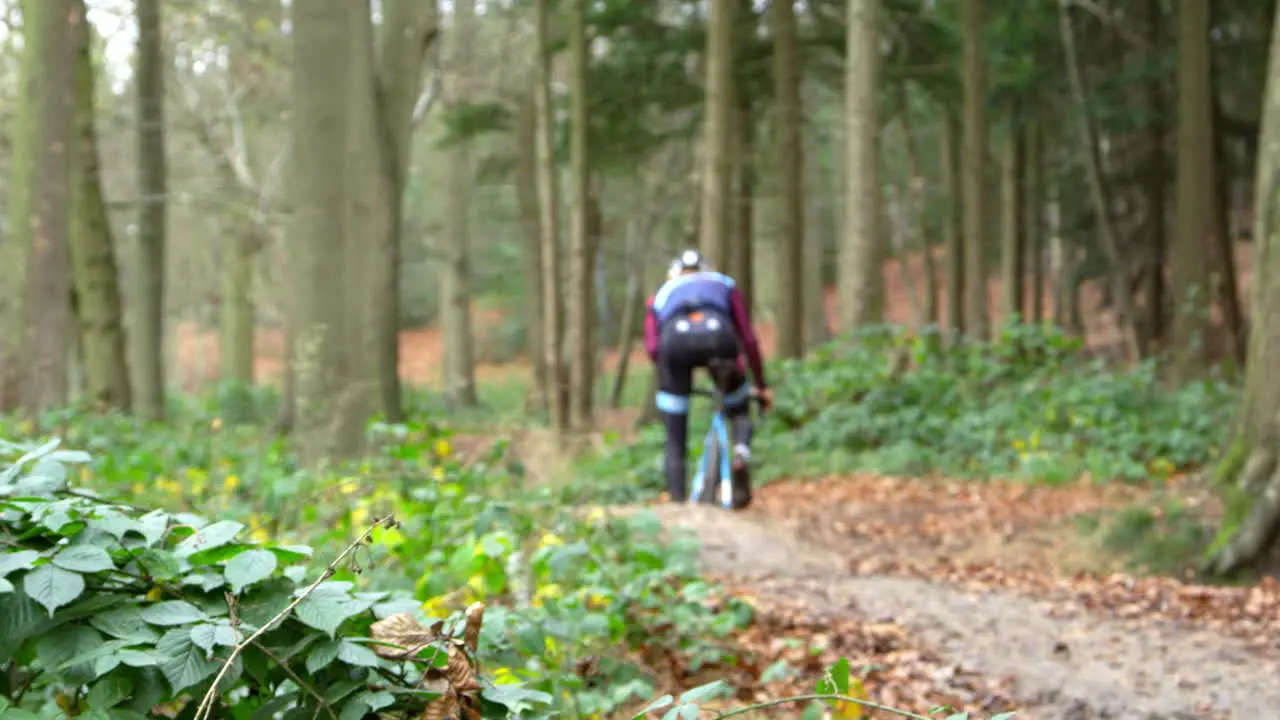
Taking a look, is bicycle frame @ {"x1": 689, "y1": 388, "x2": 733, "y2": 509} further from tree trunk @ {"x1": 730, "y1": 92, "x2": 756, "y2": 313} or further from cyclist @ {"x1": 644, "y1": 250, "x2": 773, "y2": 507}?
tree trunk @ {"x1": 730, "y1": 92, "x2": 756, "y2": 313}

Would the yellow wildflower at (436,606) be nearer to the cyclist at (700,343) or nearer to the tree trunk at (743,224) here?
the cyclist at (700,343)

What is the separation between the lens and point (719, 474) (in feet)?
31.2

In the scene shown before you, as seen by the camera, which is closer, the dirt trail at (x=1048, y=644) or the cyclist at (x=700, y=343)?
the dirt trail at (x=1048, y=644)

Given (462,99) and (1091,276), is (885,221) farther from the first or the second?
(462,99)

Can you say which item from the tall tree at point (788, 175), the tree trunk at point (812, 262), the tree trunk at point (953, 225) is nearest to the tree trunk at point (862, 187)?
the tall tree at point (788, 175)

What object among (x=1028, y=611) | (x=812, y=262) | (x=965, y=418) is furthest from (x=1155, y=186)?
(x=812, y=262)

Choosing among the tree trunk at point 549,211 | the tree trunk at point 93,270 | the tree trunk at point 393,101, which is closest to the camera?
the tree trunk at point 393,101

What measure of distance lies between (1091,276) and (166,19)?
645 inches

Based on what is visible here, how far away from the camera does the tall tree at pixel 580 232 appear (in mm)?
16938

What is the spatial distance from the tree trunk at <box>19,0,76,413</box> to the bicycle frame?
5.20 m

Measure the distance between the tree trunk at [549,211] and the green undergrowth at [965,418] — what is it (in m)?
3.25

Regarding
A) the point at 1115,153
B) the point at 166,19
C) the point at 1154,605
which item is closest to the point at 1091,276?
the point at 1115,153

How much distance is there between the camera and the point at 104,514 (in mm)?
2564

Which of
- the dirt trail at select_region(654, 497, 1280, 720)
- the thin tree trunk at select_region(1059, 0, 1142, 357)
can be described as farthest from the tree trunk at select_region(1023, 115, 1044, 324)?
the dirt trail at select_region(654, 497, 1280, 720)
